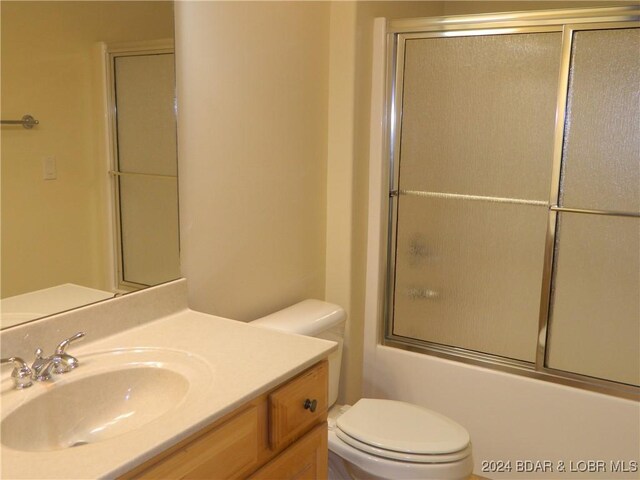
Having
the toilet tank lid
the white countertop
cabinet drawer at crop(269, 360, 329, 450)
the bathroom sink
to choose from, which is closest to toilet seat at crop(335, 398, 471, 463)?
the toilet tank lid

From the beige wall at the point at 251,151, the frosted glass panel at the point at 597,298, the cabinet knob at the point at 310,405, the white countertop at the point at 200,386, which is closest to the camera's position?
the white countertop at the point at 200,386

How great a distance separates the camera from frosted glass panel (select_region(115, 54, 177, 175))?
5.35ft

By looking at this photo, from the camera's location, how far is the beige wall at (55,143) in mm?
1367

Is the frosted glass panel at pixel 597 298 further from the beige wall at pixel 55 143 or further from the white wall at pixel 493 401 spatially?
the beige wall at pixel 55 143

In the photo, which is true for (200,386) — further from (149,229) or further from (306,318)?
(306,318)

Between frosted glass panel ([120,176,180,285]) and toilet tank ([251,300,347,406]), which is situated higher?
frosted glass panel ([120,176,180,285])

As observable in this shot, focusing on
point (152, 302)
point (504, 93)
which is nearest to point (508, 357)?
point (504, 93)

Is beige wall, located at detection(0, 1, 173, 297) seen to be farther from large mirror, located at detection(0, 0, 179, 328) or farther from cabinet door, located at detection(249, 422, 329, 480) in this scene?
cabinet door, located at detection(249, 422, 329, 480)

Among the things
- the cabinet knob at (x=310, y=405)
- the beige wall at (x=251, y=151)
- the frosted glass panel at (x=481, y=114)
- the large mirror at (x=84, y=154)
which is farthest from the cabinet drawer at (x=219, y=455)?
the frosted glass panel at (x=481, y=114)

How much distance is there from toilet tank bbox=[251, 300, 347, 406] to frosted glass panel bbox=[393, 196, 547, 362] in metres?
0.49

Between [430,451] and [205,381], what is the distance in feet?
2.89

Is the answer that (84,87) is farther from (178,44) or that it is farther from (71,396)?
(71,396)

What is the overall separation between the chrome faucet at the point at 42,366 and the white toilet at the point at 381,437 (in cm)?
76

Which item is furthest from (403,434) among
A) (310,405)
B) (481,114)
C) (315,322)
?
(481,114)
